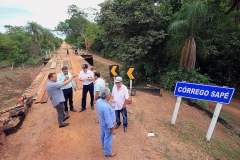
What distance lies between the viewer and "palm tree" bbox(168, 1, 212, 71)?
6242 millimetres

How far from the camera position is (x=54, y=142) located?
321 cm

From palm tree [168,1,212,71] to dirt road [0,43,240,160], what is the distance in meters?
3.56


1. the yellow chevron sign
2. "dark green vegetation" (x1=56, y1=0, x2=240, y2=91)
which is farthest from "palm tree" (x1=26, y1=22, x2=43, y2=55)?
the yellow chevron sign

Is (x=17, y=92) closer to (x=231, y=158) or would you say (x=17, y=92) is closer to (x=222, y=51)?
(x=231, y=158)

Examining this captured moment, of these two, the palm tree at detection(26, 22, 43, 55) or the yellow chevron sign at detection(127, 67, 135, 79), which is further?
the palm tree at detection(26, 22, 43, 55)

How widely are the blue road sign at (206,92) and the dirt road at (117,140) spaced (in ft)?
3.60

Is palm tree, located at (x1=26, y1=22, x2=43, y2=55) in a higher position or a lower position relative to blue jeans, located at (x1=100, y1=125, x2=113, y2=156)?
higher

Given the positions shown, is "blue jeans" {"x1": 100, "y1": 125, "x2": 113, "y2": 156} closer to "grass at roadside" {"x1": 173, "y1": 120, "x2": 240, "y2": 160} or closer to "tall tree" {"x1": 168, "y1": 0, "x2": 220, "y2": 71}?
"grass at roadside" {"x1": 173, "y1": 120, "x2": 240, "y2": 160}


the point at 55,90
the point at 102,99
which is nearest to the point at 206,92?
the point at 102,99

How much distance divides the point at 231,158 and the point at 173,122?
1448 mm

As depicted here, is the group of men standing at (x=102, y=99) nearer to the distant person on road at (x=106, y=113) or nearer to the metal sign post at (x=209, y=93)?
the distant person on road at (x=106, y=113)

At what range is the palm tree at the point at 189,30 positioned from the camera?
624cm

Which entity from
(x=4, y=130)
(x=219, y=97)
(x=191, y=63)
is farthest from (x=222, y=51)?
(x=4, y=130)

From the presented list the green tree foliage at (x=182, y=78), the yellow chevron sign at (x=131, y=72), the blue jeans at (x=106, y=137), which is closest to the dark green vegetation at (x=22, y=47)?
the green tree foliage at (x=182, y=78)
